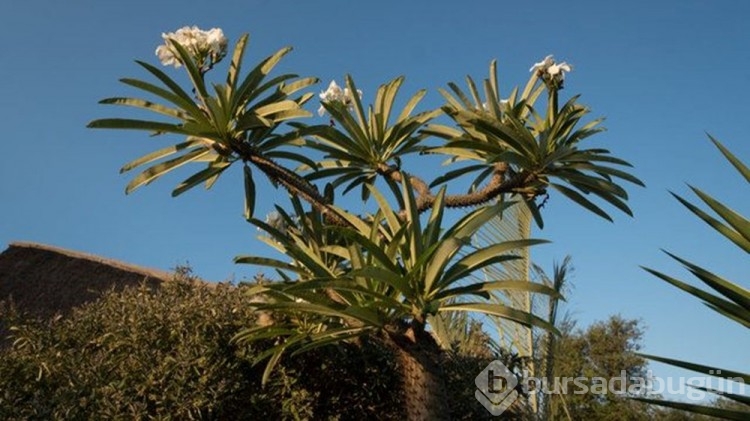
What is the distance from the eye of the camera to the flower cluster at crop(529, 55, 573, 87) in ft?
14.5

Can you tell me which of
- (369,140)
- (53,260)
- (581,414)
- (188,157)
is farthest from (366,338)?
(581,414)

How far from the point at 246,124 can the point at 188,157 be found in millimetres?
483

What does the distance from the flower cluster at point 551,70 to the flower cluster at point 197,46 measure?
207cm

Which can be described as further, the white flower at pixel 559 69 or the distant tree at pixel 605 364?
the distant tree at pixel 605 364

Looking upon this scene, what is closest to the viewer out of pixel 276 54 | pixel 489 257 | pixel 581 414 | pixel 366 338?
pixel 489 257

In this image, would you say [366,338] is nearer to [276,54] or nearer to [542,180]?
[542,180]

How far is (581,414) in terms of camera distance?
15867mm

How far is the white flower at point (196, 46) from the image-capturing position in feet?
13.3

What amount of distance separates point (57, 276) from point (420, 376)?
6.39 m

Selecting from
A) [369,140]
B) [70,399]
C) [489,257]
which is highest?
[369,140]

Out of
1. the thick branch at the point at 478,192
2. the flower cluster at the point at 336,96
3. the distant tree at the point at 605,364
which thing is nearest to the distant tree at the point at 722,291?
the thick branch at the point at 478,192

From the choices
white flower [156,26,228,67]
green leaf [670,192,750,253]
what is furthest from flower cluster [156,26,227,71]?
green leaf [670,192,750,253]

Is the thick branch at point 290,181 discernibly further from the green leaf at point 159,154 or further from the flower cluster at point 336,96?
the flower cluster at point 336,96

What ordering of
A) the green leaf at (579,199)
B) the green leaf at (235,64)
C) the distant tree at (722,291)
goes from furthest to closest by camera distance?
the green leaf at (579,199) < the green leaf at (235,64) < the distant tree at (722,291)
